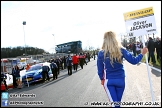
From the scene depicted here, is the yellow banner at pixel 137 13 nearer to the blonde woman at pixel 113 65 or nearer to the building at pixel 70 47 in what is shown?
the blonde woman at pixel 113 65

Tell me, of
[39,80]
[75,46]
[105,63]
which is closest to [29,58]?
[75,46]

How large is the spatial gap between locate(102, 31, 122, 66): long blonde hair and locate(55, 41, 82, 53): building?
115 ft

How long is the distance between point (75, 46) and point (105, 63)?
118ft

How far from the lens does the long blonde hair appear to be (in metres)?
4.18

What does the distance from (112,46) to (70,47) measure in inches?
1475

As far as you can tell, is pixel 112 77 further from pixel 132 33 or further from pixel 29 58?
pixel 29 58

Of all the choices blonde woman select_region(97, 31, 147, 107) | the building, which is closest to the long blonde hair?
blonde woman select_region(97, 31, 147, 107)

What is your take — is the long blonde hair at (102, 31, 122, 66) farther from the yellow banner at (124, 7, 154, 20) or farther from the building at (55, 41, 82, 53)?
the building at (55, 41, 82, 53)

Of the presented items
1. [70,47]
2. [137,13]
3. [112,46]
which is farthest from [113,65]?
[70,47]

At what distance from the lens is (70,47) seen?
41.6 metres

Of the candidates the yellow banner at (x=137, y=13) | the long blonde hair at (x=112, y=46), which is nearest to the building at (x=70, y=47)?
the yellow banner at (x=137, y=13)

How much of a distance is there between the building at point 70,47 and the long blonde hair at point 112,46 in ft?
115

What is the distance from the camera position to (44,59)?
35.9 meters

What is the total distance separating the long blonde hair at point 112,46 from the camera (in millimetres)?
4184
